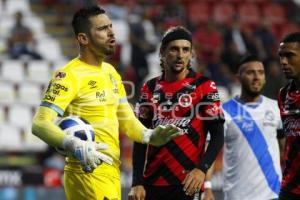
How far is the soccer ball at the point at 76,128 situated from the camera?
6.16m

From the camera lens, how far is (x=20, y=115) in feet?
52.4

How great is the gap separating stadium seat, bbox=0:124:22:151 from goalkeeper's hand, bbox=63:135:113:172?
928 centimetres

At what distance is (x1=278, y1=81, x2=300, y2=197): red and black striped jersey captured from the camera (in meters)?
7.00

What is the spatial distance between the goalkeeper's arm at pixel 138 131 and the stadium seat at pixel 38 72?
10.0 meters

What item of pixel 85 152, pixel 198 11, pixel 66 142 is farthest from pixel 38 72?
pixel 85 152

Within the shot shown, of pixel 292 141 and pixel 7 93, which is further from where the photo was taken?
pixel 7 93

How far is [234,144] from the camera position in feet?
28.2

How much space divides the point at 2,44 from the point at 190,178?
11205mm

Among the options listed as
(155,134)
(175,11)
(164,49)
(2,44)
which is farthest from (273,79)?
(155,134)

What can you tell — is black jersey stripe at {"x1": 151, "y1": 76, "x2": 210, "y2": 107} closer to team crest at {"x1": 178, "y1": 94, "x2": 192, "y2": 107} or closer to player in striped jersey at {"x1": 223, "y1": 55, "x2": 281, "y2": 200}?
team crest at {"x1": 178, "y1": 94, "x2": 192, "y2": 107}

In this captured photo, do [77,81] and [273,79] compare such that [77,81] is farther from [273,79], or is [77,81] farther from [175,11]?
[175,11]

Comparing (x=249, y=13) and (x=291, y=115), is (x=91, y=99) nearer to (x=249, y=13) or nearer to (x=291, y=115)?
(x=291, y=115)

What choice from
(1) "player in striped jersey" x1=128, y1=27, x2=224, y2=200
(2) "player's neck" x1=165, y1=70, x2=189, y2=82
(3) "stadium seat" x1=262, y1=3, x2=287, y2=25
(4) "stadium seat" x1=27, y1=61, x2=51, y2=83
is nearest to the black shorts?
(1) "player in striped jersey" x1=128, y1=27, x2=224, y2=200

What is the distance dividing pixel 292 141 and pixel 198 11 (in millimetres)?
13898
